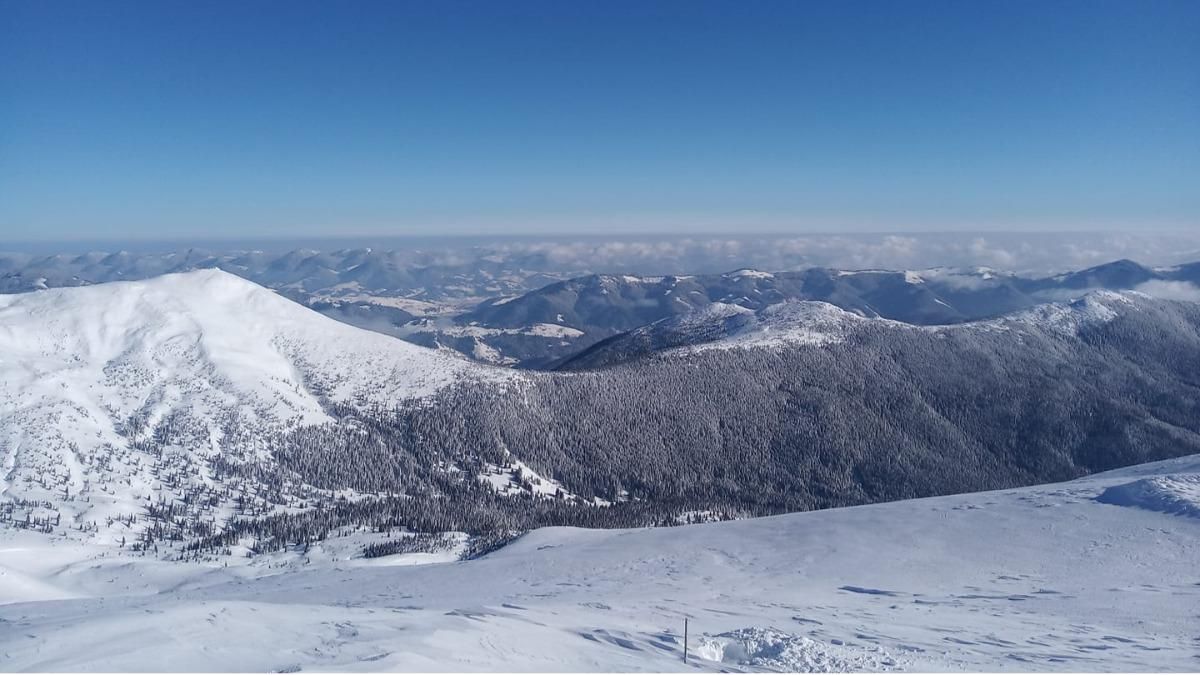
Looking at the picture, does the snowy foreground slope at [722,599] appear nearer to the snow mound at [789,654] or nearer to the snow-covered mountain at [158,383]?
the snow mound at [789,654]

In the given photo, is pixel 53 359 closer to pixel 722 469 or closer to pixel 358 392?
pixel 358 392

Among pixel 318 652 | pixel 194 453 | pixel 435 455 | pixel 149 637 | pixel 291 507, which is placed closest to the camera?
pixel 318 652

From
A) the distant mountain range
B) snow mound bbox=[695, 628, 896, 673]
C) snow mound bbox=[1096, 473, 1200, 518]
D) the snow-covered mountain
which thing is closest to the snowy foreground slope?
snow mound bbox=[695, 628, 896, 673]

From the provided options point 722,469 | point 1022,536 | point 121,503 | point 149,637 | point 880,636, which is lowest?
point 722,469

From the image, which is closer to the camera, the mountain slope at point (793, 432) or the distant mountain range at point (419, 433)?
the distant mountain range at point (419, 433)

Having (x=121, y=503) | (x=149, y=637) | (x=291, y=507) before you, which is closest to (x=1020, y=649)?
(x=149, y=637)

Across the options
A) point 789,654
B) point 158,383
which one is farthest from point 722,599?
point 158,383

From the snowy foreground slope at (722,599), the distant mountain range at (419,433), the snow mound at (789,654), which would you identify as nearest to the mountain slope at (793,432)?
the distant mountain range at (419,433)
